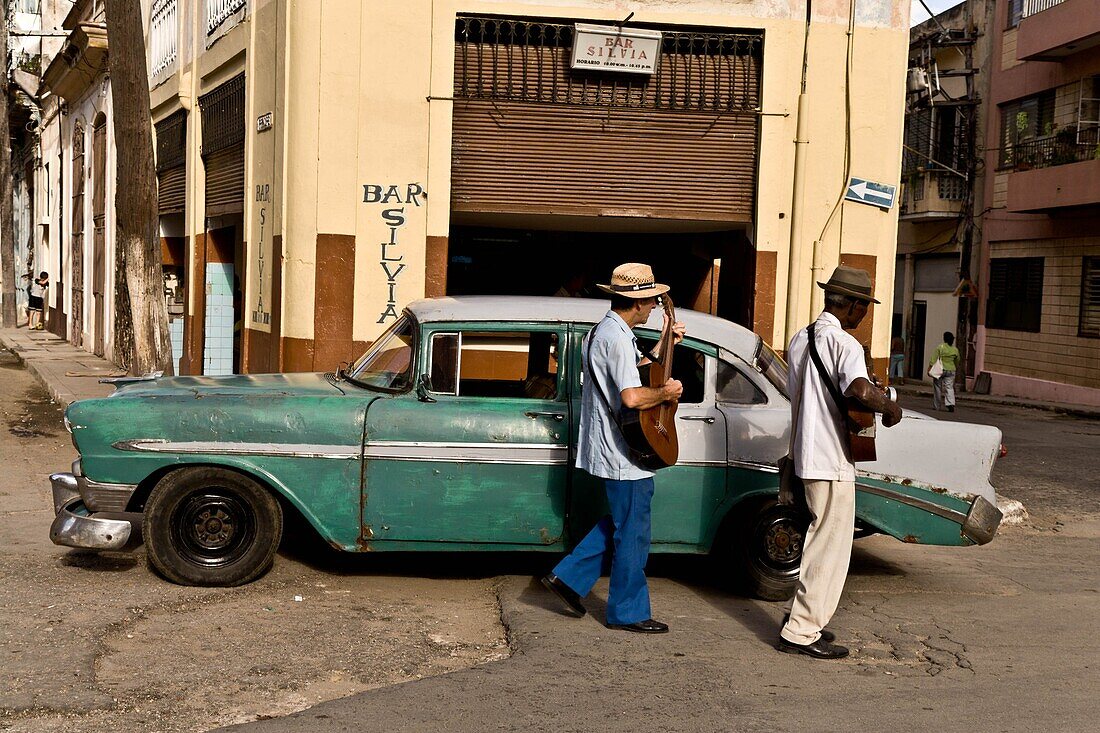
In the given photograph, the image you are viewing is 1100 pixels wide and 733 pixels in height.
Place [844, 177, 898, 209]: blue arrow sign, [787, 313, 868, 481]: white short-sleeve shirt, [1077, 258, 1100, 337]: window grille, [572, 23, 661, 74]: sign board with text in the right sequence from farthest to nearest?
[1077, 258, 1100, 337]: window grille, [844, 177, 898, 209]: blue arrow sign, [572, 23, 661, 74]: sign board with text, [787, 313, 868, 481]: white short-sleeve shirt

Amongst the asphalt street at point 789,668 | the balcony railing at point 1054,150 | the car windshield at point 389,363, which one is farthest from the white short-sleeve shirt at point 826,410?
the balcony railing at point 1054,150

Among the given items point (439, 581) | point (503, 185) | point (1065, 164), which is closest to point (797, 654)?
point (439, 581)

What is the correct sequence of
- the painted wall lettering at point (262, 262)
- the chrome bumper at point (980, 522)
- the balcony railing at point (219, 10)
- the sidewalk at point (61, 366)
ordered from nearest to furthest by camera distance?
the chrome bumper at point (980, 522) < the painted wall lettering at point (262, 262) < the balcony railing at point (219, 10) < the sidewalk at point (61, 366)

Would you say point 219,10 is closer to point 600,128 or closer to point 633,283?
point 600,128

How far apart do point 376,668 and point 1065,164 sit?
78.1ft

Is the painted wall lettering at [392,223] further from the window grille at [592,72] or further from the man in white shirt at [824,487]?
the man in white shirt at [824,487]

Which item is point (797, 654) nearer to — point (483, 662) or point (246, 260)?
point (483, 662)

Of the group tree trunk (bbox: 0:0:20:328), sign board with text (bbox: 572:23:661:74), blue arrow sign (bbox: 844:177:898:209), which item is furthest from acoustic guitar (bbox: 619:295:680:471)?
tree trunk (bbox: 0:0:20:328)

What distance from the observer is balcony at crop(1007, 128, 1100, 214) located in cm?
2455

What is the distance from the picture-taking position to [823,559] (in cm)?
562

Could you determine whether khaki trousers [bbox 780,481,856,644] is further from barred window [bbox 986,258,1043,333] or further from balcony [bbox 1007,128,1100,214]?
barred window [bbox 986,258,1043,333]

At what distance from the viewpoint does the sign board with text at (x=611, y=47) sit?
11.4m

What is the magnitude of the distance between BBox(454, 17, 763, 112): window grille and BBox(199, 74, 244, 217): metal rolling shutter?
3313mm

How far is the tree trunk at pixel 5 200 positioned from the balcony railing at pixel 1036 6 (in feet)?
77.9
